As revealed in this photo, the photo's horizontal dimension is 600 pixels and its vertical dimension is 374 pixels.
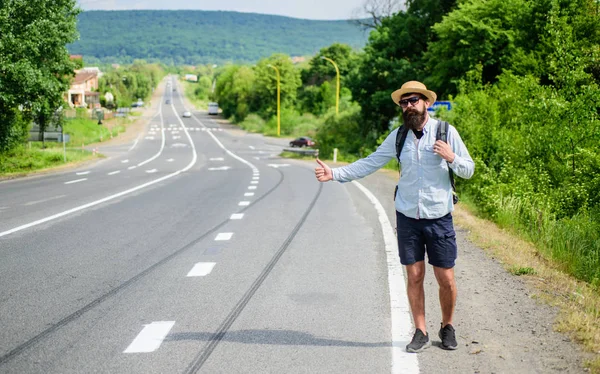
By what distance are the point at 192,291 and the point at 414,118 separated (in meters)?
2.99

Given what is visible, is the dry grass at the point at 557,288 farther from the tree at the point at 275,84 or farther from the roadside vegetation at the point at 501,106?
the tree at the point at 275,84

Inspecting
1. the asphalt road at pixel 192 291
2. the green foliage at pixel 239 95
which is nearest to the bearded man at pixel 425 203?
the asphalt road at pixel 192 291

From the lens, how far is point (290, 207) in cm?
1546

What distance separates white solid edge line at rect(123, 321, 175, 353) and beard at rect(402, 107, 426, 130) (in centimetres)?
245

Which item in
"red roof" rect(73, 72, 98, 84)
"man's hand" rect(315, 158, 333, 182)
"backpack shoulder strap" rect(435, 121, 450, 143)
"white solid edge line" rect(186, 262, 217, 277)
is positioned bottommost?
"white solid edge line" rect(186, 262, 217, 277)

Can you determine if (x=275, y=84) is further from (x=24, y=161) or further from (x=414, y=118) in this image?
(x=414, y=118)

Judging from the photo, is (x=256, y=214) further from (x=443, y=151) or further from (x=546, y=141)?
(x=443, y=151)

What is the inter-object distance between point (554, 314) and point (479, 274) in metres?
1.88

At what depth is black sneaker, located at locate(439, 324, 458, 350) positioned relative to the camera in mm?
5345

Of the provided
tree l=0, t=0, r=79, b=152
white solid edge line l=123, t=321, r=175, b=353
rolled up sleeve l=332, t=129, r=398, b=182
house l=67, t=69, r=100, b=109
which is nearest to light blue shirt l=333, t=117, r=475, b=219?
rolled up sleeve l=332, t=129, r=398, b=182

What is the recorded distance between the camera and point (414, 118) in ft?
17.8

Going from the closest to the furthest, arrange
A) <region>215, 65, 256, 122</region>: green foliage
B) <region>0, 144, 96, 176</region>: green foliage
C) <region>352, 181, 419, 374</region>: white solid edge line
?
<region>352, 181, 419, 374</region>: white solid edge line
<region>0, 144, 96, 176</region>: green foliage
<region>215, 65, 256, 122</region>: green foliage

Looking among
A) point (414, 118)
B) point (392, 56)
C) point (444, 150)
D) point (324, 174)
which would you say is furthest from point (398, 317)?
point (392, 56)

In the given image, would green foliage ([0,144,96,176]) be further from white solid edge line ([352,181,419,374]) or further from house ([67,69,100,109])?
house ([67,69,100,109])
